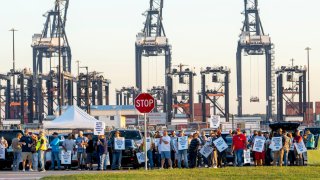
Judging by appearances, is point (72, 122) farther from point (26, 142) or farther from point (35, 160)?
point (35, 160)

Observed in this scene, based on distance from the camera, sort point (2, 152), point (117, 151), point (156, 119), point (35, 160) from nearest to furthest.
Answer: point (35, 160) → point (117, 151) → point (2, 152) → point (156, 119)

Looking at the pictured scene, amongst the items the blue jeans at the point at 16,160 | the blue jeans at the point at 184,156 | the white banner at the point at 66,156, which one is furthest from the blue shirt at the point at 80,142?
the blue jeans at the point at 184,156

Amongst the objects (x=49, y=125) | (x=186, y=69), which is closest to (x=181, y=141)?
(x=49, y=125)

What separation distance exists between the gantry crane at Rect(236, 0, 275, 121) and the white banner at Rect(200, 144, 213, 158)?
303 feet

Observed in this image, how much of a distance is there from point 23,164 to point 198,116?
112 meters

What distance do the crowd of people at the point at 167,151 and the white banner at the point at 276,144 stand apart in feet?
0.32

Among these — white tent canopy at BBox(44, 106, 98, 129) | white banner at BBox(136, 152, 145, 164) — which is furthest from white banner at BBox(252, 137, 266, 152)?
white tent canopy at BBox(44, 106, 98, 129)

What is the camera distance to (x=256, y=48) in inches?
5369

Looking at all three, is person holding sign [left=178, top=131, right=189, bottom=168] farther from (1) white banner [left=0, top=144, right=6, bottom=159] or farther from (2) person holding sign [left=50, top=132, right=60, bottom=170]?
(1) white banner [left=0, top=144, right=6, bottom=159]

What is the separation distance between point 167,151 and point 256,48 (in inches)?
4036

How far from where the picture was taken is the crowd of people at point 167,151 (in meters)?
34.9

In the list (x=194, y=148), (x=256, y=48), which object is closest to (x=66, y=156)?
(x=194, y=148)

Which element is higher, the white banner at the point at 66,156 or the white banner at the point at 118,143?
the white banner at the point at 118,143

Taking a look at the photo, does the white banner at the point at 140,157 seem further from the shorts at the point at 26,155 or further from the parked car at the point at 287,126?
the parked car at the point at 287,126
